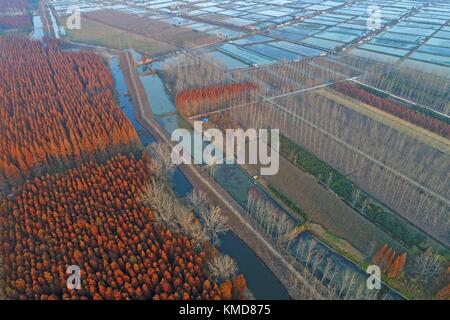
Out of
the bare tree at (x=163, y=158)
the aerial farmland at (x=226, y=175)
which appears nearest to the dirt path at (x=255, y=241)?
the aerial farmland at (x=226, y=175)

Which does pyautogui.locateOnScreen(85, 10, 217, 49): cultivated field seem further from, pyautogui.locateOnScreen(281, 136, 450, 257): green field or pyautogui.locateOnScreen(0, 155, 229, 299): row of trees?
pyautogui.locateOnScreen(0, 155, 229, 299): row of trees

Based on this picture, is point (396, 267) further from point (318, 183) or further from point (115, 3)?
point (115, 3)

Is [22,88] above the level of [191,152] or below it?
above

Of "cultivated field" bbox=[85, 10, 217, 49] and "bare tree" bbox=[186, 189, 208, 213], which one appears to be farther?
"cultivated field" bbox=[85, 10, 217, 49]

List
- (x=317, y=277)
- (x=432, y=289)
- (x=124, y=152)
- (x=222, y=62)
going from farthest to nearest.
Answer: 1. (x=222, y=62)
2. (x=124, y=152)
3. (x=317, y=277)
4. (x=432, y=289)

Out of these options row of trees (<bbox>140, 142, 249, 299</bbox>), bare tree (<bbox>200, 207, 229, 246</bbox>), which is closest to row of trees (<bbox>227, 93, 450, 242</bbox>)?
bare tree (<bbox>200, 207, 229, 246</bbox>)

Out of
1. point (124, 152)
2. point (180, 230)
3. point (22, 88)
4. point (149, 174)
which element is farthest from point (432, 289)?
point (22, 88)
